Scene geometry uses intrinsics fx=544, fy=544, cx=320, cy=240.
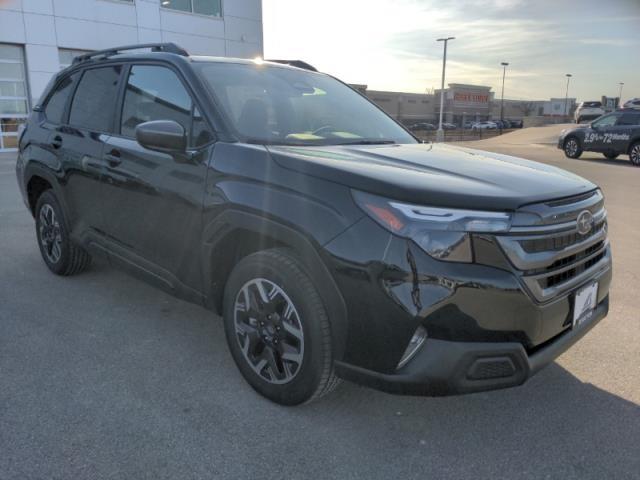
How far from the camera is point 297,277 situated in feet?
8.16

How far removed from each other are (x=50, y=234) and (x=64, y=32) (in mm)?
19241

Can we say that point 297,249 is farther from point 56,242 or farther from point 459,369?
point 56,242

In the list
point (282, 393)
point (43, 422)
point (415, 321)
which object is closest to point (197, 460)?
point (282, 393)

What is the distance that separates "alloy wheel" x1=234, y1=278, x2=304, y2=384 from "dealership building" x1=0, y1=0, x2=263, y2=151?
20.6m

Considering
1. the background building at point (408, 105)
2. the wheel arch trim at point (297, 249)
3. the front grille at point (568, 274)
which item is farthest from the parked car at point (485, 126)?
the wheel arch trim at point (297, 249)

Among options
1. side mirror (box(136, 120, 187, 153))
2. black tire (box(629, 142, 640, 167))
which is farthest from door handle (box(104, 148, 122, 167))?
black tire (box(629, 142, 640, 167))

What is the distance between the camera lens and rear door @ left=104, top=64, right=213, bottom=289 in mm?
3051

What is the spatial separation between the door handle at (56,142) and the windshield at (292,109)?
5.53ft

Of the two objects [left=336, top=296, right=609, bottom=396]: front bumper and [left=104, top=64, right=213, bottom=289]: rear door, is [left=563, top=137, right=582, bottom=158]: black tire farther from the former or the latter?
[left=336, top=296, right=609, bottom=396]: front bumper

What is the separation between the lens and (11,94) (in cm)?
2022

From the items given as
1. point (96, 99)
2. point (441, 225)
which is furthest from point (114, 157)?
point (441, 225)

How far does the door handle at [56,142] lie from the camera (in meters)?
4.32

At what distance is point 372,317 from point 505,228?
2.14ft

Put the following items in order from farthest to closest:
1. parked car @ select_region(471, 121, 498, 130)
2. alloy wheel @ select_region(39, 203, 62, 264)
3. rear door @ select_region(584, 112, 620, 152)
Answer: parked car @ select_region(471, 121, 498, 130), rear door @ select_region(584, 112, 620, 152), alloy wheel @ select_region(39, 203, 62, 264)
